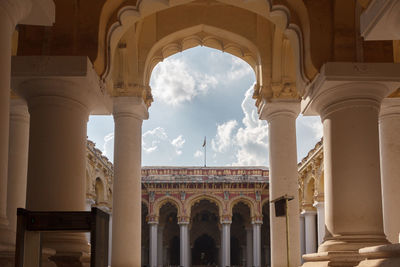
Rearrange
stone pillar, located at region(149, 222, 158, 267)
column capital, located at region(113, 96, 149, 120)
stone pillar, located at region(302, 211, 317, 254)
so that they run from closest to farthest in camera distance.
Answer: column capital, located at region(113, 96, 149, 120), stone pillar, located at region(302, 211, 317, 254), stone pillar, located at region(149, 222, 158, 267)

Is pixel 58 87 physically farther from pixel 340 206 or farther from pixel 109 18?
pixel 340 206

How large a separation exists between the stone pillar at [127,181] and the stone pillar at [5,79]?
5.73m

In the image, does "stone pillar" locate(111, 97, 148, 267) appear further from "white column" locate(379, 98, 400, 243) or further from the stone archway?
the stone archway

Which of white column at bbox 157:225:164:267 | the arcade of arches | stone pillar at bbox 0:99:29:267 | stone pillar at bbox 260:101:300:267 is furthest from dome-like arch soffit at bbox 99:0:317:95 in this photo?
white column at bbox 157:225:164:267

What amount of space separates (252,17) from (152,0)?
11.2 ft

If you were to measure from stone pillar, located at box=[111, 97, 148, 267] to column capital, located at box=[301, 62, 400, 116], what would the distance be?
4.44m

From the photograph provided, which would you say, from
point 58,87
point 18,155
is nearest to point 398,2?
point 58,87

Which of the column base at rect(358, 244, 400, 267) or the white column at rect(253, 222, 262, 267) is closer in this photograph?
the column base at rect(358, 244, 400, 267)

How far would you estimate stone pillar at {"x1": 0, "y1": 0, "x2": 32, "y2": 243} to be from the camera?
4773 mm

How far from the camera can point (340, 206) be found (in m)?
7.24

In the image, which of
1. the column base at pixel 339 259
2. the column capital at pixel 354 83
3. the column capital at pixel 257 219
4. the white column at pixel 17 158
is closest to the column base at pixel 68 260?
the white column at pixel 17 158

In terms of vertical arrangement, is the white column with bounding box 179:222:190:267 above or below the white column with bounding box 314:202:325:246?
below

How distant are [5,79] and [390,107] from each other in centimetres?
627

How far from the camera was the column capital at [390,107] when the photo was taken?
898 centimetres
